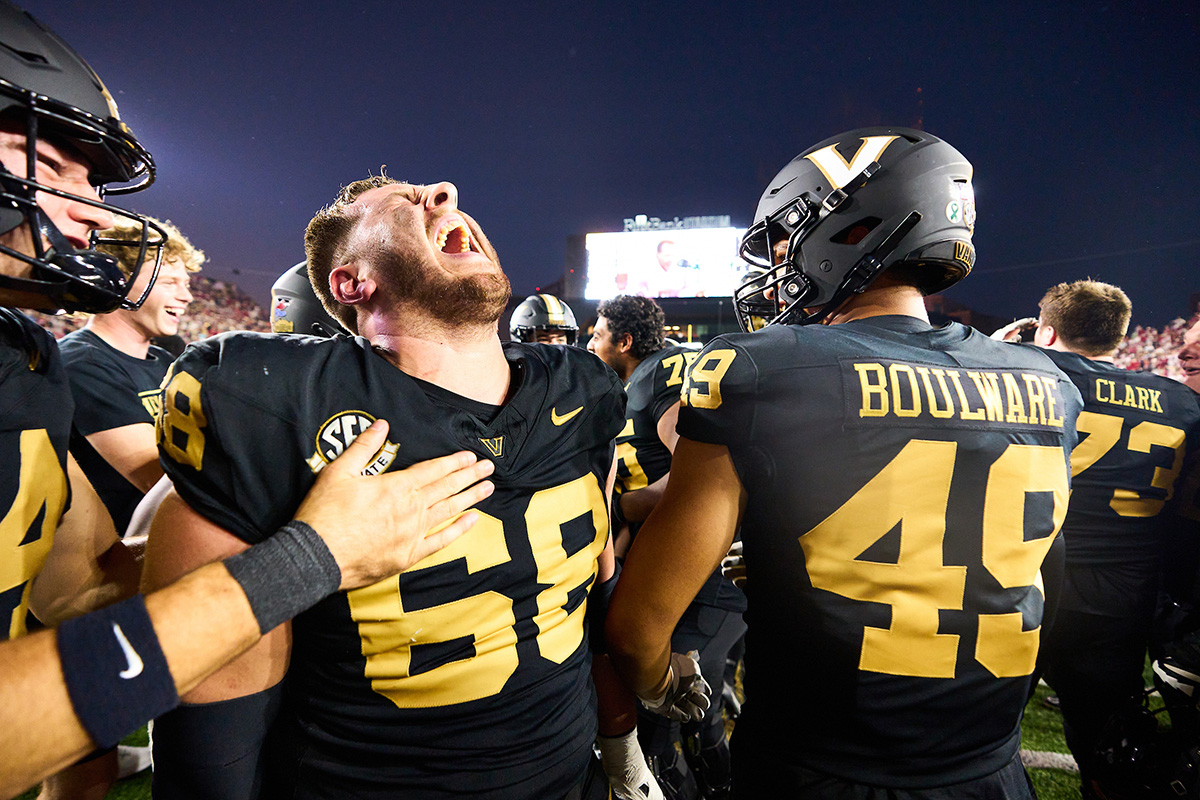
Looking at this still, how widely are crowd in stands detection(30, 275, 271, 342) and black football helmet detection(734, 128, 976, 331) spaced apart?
2246 centimetres

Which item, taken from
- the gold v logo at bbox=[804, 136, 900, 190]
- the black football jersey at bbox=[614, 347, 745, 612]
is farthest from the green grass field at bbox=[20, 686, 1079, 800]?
the gold v logo at bbox=[804, 136, 900, 190]

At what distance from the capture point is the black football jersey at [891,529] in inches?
51.1

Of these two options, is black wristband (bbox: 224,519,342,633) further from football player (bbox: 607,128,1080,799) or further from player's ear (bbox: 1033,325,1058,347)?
player's ear (bbox: 1033,325,1058,347)

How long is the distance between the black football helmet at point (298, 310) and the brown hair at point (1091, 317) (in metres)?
4.54

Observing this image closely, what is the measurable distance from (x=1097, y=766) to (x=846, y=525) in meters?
2.57

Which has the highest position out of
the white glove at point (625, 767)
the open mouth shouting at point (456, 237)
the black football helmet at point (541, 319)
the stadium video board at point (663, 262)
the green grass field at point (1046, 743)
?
the stadium video board at point (663, 262)

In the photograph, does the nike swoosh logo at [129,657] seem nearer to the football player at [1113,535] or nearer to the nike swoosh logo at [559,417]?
the nike swoosh logo at [559,417]

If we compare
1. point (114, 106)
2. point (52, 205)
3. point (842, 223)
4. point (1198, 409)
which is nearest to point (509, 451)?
point (842, 223)

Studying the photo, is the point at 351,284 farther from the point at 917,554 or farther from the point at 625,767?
the point at 625,767

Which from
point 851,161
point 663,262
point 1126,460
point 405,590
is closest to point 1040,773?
point 1126,460

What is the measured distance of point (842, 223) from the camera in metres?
1.78

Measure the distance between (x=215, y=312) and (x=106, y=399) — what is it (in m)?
24.1

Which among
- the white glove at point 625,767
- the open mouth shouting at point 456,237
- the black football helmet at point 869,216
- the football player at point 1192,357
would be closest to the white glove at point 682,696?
the white glove at point 625,767

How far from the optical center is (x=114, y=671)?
0.80m
